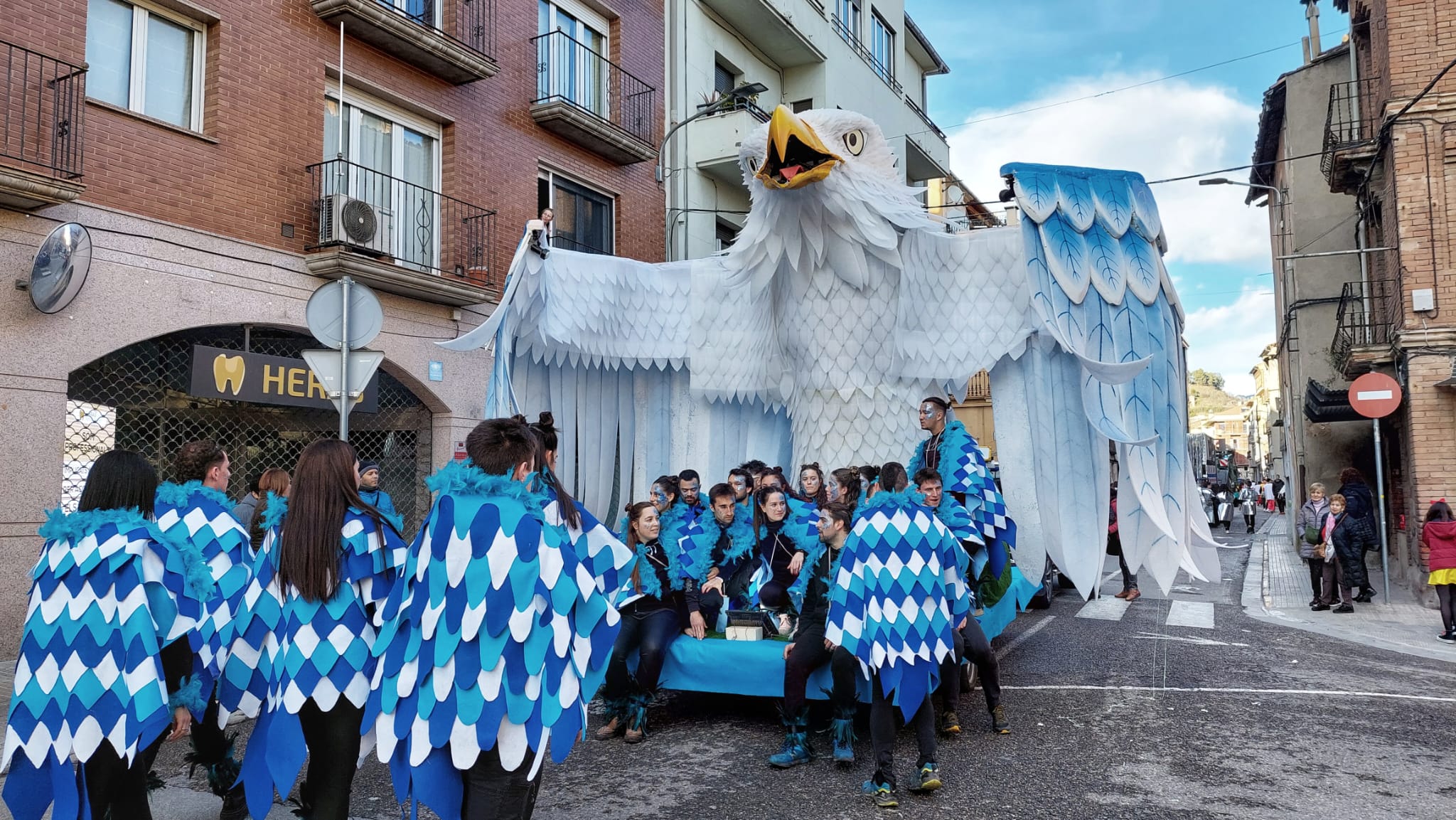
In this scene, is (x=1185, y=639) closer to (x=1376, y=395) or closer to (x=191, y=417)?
(x=1376, y=395)

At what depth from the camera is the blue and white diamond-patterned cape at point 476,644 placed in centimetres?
278

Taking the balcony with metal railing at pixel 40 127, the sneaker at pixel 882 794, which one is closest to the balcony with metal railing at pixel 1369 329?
the sneaker at pixel 882 794

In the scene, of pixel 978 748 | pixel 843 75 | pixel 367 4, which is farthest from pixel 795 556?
pixel 843 75

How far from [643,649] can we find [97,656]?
2804 mm

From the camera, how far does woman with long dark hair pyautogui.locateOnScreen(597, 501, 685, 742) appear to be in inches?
212

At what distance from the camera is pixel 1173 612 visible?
10266 millimetres

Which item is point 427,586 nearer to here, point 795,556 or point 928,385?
point 795,556

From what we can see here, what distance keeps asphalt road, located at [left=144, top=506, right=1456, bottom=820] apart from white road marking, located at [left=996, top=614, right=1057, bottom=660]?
27 cm

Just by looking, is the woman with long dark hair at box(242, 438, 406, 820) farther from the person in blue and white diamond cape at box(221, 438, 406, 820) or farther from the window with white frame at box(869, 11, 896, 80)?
the window with white frame at box(869, 11, 896, 80)

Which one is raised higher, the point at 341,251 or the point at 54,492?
the point at 341,251

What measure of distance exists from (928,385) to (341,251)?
5909 millimetres

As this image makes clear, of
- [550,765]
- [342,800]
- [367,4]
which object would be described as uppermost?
[367,4]

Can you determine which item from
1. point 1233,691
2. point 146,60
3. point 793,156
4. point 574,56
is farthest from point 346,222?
point 1233,691

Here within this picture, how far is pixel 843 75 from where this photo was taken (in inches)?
742
